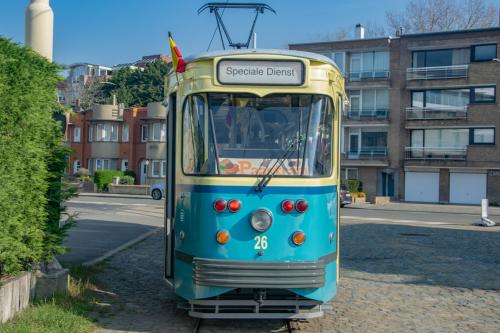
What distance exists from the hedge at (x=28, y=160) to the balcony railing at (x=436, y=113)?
4329 centimetres

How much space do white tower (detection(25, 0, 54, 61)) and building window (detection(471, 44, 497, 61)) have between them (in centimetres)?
4333

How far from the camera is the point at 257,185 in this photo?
22.4ft

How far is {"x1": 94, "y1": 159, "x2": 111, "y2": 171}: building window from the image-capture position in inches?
2312

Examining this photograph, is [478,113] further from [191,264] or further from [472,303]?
[191,264]

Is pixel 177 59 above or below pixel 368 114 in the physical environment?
below

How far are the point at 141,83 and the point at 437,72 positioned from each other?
123ft

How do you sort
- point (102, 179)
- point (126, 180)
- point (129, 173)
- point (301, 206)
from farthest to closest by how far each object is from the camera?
point (129, 173)
point (126, 180)
point (102, 179)
point (301, 206)

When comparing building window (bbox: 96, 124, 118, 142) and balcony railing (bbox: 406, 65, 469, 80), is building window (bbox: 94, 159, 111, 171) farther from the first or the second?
balcony railing (bbox: 406, 65, 469, 80)

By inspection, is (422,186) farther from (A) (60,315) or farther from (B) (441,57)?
(A) (60,315)

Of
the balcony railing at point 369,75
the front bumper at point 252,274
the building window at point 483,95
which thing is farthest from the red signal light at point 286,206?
the balcony railing at point 369,75

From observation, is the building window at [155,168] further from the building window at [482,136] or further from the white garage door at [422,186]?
the building window at [482,136]

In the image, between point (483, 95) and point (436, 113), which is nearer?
point (483, 95)

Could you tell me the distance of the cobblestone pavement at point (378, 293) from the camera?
7738mm

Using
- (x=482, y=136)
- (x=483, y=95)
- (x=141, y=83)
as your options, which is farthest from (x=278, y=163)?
(x=141, y=83)
